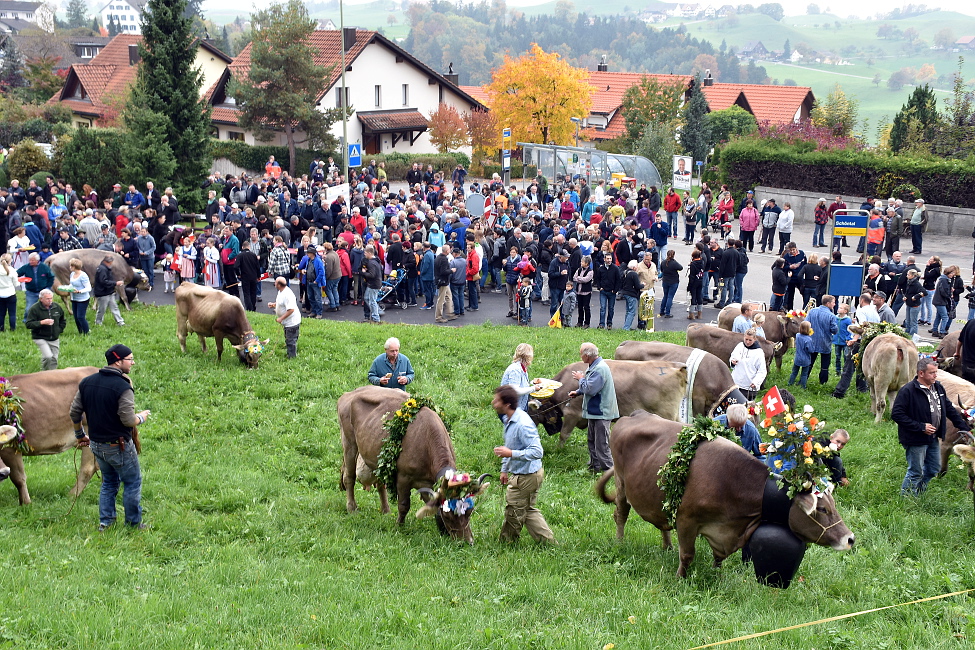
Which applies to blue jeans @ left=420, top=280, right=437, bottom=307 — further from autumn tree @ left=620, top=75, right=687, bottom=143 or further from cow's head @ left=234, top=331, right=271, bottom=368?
autumn tree @ left=620, top=75, right=687, bottom=143

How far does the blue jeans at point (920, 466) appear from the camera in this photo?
36.8ft

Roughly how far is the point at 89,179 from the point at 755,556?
3243 cm

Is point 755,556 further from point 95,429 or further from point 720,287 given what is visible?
point 720,287

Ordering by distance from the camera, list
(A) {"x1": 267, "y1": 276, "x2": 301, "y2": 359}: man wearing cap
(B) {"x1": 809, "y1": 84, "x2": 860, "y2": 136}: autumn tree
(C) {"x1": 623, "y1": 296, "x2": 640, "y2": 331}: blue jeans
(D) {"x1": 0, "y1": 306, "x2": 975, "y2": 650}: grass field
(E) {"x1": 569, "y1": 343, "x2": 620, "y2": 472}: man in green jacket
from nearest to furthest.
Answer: (D) {"x1": 0, "y1": 306, "x2": 975, "y2": 650}: grass field → (E) {"x1": 569, "y1": 343, "x2": 620, "y2": 472}: man in green jacket → (A) {"x1": 267, "y1": 276, "x2": 301, "y2": 359}: man wearing cap → (C) {"x1": 623, "y1": 296, "x2": 640, "y2": 331}: blue jeans → (B) {"x1": 809, "y1": 84, "x2": 860, "y2": 136}: autumn tree

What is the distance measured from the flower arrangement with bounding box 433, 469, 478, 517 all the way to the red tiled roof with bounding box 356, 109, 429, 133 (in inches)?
1862

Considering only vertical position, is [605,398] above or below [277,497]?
above

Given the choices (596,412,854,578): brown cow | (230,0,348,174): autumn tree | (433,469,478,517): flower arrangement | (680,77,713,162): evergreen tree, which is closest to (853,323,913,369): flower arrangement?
(596,412,854,578): brown cow

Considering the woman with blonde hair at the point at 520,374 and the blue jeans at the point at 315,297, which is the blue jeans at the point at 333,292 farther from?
the woman with blonde hair at the point at 520,374

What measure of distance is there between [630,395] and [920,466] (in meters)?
3.95

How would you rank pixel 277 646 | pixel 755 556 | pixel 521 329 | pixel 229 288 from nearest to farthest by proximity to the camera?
pixel 277 646 < pixel 755 556 < pixel 521 329 < pixel 229 288

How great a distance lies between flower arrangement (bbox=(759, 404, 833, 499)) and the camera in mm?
7969

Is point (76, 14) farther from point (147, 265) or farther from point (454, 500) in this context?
point (454, 500)

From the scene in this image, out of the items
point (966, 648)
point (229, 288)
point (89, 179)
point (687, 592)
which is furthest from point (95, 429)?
point (89, 179)

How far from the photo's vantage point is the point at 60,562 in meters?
8.50
